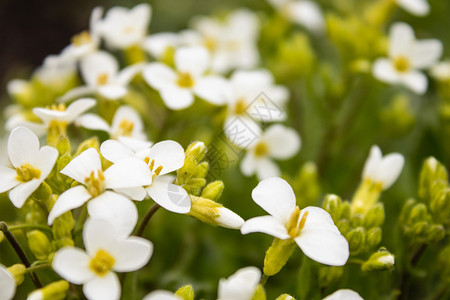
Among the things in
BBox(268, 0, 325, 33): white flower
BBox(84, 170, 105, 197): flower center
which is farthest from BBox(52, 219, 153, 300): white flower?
BBox(268, 0, 325, 33): white flower

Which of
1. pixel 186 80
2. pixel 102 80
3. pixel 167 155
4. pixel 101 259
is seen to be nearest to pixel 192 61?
pixel 186 80

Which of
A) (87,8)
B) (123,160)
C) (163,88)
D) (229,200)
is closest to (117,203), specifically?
(123,160)

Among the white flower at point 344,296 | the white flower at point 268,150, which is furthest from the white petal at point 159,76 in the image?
the white flower at point 344,296

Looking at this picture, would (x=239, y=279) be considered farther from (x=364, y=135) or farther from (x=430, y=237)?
(x=364, y=135)

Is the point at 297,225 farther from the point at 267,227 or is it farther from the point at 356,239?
the point at 356,239

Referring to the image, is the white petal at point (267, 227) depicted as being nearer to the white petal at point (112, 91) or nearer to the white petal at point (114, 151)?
the white petal at point (114, 151)

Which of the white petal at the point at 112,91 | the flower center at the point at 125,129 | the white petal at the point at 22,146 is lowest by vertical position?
the flower center at the point at 125,129

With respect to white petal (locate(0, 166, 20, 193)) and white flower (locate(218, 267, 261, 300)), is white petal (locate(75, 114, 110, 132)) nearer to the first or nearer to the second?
white petal (locate(0, 166, 20, 193))
